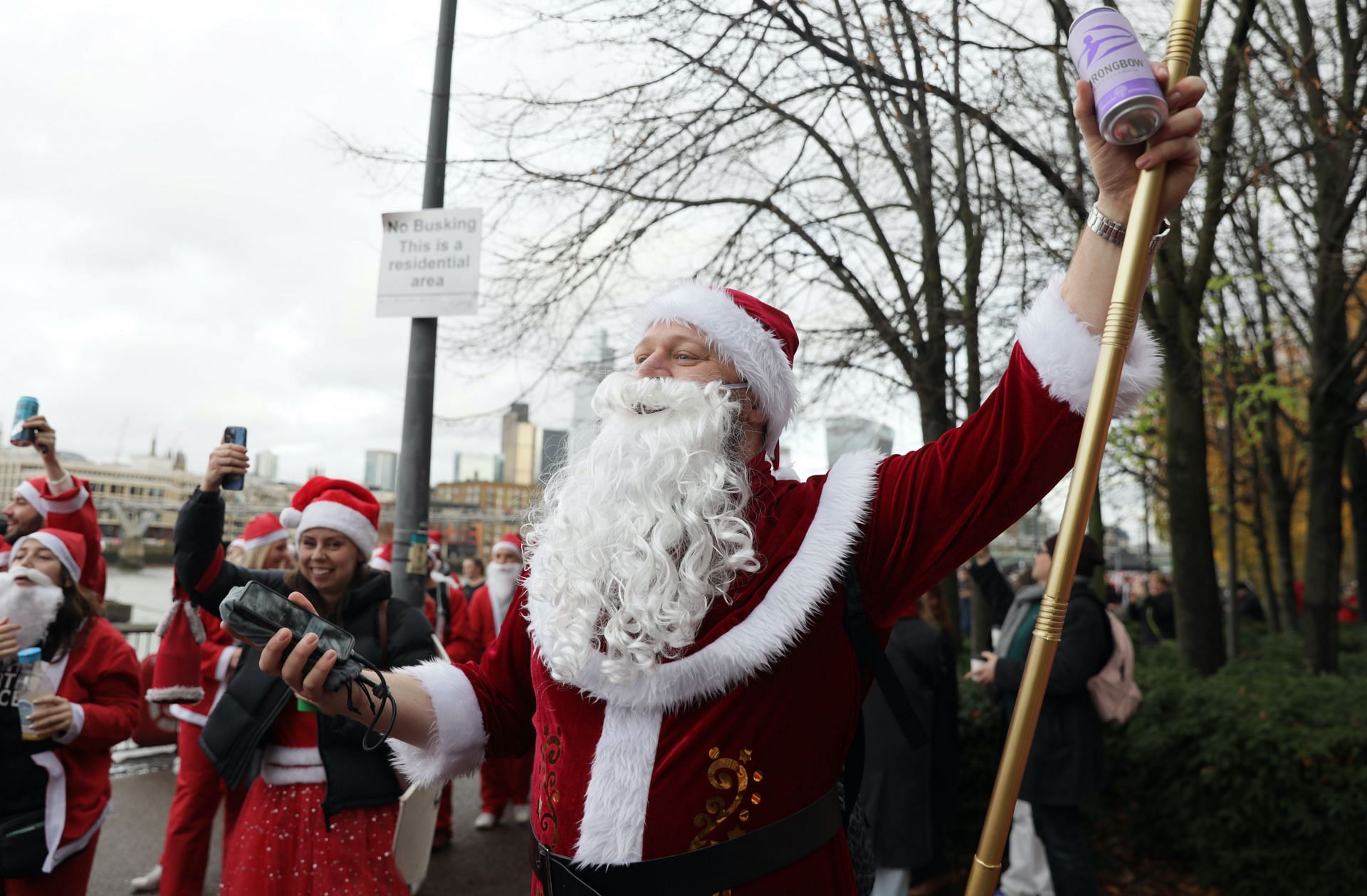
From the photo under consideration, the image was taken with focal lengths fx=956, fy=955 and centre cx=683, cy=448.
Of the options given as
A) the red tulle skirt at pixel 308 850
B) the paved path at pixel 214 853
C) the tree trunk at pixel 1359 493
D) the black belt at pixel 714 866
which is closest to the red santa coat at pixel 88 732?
the red tulle skirt at pixel 308 850

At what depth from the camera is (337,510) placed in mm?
3697

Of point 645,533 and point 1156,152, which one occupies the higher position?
point 1156,152

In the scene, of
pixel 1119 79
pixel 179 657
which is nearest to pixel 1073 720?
pixel 1119 79

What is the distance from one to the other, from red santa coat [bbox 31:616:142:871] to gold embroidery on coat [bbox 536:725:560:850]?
2.68 m

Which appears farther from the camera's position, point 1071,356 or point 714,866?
point 714,866

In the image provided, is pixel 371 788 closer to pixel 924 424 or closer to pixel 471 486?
pixel 471 486

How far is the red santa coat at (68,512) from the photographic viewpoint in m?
4.66

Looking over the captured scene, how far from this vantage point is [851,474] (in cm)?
196

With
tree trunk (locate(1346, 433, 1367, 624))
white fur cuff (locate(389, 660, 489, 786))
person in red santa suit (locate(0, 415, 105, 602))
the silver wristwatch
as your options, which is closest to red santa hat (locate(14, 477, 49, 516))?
person in red santa suit (locate(0, 415, 105, 602))

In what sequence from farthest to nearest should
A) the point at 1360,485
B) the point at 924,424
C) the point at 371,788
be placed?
the point at 1360,485
the point at 924,424
the point at 371,788

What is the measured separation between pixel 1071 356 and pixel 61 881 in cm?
411

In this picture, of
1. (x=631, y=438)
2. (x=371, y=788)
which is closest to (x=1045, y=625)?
(x=631, y=438)

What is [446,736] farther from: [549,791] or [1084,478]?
[1084,478]

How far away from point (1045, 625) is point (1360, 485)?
15.9m
